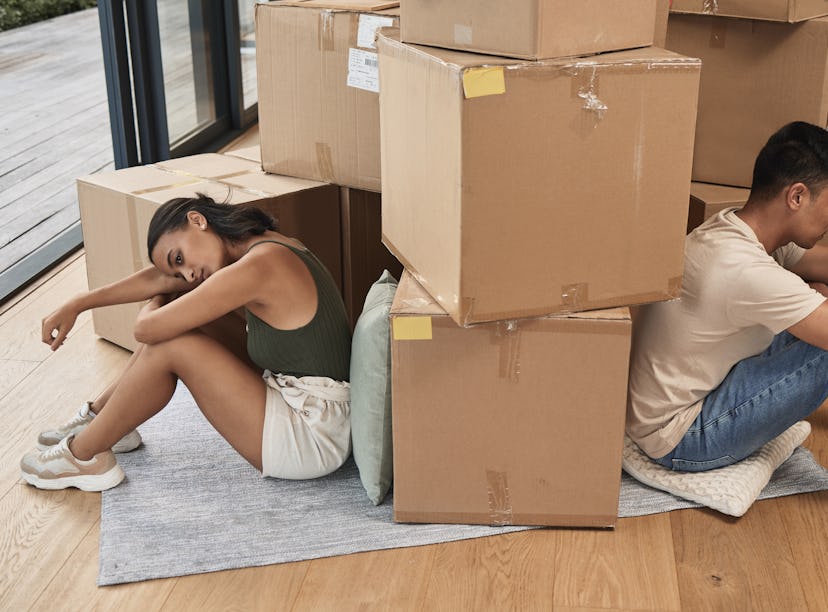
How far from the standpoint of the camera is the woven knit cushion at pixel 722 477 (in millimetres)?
1933

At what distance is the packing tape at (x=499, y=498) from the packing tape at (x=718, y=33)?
115 cm

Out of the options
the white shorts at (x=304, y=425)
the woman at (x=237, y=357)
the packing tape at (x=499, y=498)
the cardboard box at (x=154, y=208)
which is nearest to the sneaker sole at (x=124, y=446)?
the woman at (x=237, y=357)

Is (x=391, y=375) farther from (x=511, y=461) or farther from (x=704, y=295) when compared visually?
(x=704, y=295)

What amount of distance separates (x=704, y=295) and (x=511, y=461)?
483 mm

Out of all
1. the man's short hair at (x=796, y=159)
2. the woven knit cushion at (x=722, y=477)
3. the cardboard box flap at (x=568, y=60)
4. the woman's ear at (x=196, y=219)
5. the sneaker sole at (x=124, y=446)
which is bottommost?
A: the sneaker sole at (x=124, y=446)

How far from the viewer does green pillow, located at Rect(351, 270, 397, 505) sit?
1.87 metres

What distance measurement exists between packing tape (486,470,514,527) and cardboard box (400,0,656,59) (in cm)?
80

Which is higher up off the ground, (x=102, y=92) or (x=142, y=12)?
(x=142, y=12)

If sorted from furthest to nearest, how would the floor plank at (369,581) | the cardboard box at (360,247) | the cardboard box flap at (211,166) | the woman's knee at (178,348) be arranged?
the cardboard box flap at (211,166) → the cardboard box at (360,247) → the woman's knee at (178,348) → the floor plank at (369,581)

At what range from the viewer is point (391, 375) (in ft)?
5.99

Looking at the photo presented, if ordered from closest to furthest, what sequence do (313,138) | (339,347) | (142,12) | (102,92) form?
1. (339,347)
2. (313,138)
3. (142,12)
4. (102,92)

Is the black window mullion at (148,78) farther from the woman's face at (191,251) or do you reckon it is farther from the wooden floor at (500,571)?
the wooden floor at (500,571)

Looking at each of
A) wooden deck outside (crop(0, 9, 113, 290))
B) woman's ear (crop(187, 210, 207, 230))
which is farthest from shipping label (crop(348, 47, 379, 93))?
wooden deck outside (crop(0, 9, 113, 290))

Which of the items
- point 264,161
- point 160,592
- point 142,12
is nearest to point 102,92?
point 142,12
